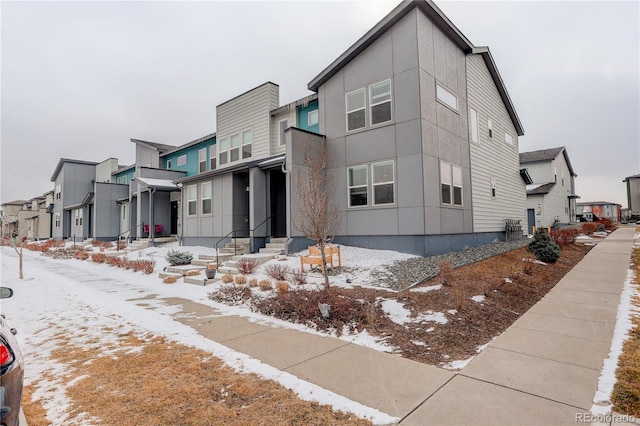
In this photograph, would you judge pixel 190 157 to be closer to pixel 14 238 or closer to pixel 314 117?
pixel 14 238

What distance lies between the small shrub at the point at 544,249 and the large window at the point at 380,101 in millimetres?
6725

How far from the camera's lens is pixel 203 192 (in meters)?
16.7

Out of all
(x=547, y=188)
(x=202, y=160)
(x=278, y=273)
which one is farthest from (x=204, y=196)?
(x=547, y=188)

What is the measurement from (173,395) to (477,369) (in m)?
3.35

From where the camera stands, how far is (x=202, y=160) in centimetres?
2141

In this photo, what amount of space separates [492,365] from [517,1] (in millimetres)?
14176

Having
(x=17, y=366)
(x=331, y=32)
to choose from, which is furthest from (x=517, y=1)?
(x=17, y=366)

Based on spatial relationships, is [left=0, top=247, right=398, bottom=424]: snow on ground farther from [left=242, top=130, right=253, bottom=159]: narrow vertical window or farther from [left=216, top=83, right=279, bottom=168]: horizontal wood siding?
[left=216, top=83, right=279, bottom=168]: horizontal wood siding

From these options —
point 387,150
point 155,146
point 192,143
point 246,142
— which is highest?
point 155,146

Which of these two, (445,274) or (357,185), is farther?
(357,185)

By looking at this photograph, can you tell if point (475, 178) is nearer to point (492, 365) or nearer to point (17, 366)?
point (492, 365)

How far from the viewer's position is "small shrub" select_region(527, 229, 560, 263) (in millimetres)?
10719

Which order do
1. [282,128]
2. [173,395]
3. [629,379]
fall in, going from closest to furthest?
[173,395], [629,379], [282,128]

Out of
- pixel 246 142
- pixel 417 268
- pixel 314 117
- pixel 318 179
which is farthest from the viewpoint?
pixel 246 142
